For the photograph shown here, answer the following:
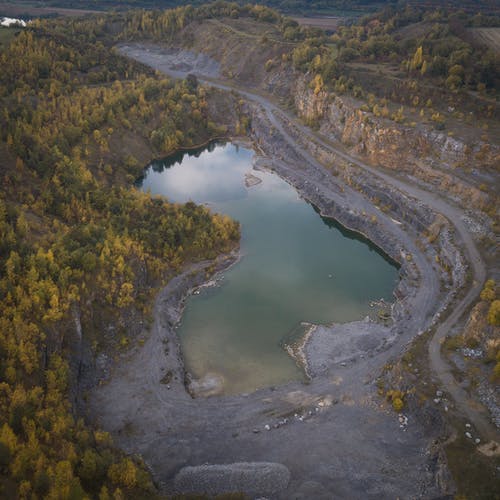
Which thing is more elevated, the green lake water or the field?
the field

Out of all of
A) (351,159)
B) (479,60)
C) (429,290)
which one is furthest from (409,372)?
(479,60)

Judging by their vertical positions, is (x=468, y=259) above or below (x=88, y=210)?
below

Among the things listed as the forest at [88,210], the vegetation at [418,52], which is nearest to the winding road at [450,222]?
the forest at [88,210]

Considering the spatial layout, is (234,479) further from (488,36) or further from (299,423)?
(488,36)

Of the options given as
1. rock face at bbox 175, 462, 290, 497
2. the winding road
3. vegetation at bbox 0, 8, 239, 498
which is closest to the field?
the winding road

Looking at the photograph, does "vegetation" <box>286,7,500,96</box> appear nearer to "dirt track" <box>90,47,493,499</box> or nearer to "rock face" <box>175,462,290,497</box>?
"dirt track" <box>90,47,493,499</box>

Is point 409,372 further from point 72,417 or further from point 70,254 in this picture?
point 70,254

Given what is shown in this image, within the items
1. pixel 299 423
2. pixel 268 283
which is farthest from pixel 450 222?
pixel 299 423
